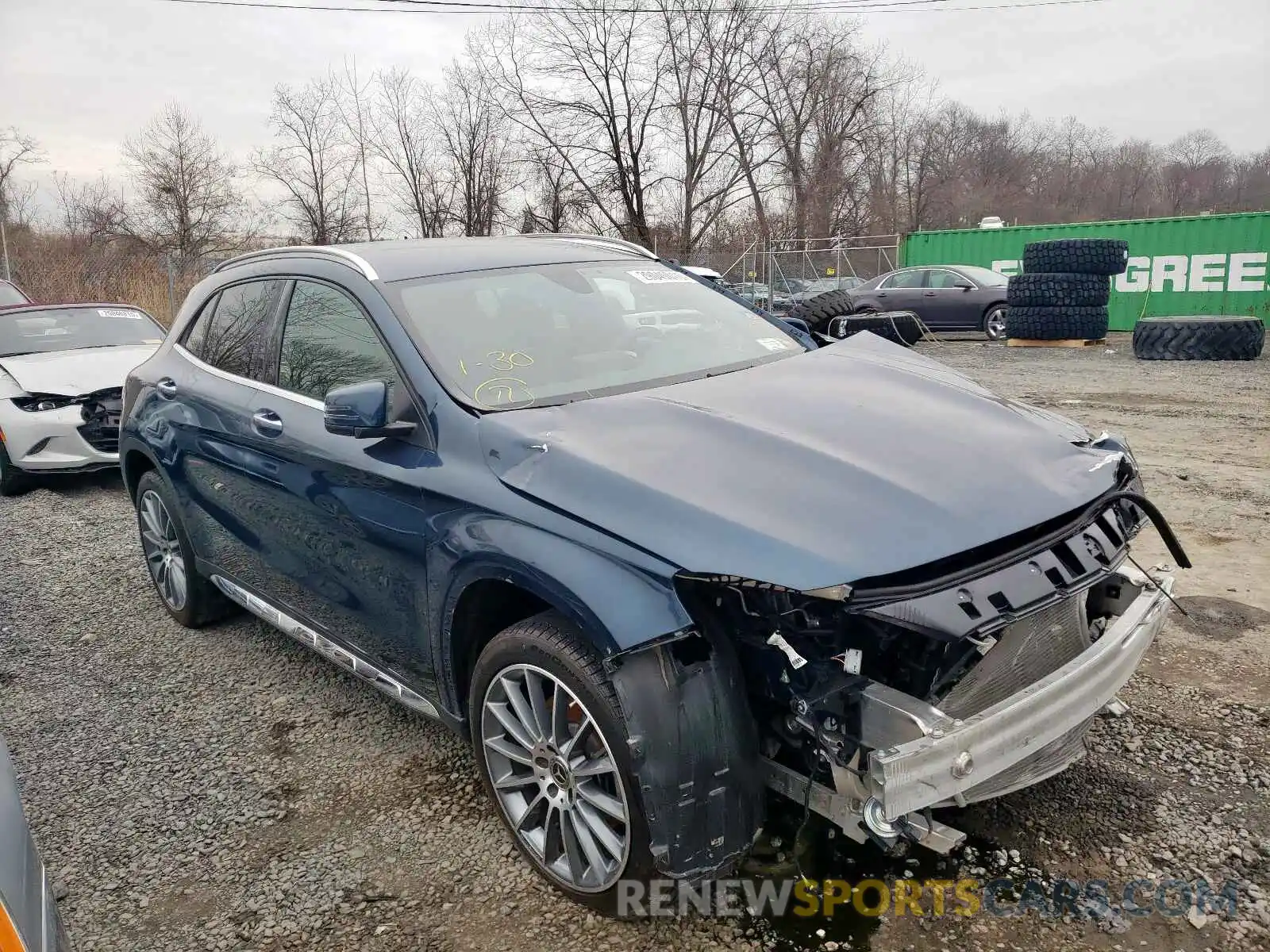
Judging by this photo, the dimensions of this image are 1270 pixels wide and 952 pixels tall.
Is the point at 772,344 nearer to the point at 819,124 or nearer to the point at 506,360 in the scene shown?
the point at 506,360

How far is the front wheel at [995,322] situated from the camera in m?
16.8

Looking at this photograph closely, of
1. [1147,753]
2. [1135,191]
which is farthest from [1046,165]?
[1147,753]

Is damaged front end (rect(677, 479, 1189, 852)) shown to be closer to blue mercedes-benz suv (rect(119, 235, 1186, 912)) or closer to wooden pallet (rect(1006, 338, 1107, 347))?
blue mercedes-benz suv (rect(119, 235, 1186, 912))

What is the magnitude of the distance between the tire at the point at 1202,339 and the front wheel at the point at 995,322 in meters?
3.41

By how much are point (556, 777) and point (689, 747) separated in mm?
527

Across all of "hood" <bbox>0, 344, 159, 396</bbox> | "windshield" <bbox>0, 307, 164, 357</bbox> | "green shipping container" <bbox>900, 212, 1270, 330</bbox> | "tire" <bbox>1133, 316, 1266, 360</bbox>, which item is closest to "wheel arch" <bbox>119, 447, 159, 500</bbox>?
"hood" <bbox>0, 344, 159, 396</bbox>

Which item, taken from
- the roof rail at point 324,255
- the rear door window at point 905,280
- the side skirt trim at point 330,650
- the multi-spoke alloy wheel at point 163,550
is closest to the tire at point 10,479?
the multi-spoke alloy wheel at point 163,550

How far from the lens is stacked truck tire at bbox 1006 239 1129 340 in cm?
1522

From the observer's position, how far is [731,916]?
7.82 feet

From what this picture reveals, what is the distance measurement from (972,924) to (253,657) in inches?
131

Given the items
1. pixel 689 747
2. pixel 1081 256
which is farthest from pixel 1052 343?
pixel 689 747

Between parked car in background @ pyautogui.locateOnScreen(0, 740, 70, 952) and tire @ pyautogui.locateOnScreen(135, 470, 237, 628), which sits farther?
tire @ pyautogui.locateOnScreen(135, 470, 237, 628)

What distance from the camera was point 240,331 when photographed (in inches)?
154

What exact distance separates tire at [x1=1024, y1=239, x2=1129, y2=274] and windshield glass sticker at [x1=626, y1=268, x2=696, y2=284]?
539 inches
